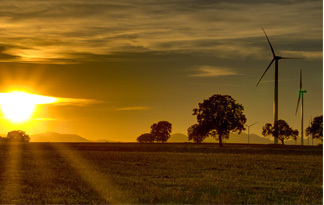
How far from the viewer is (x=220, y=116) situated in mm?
107625

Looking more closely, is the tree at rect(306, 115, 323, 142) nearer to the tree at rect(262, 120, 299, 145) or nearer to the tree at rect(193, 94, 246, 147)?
the tree at rect(262, 120, 299, 145)

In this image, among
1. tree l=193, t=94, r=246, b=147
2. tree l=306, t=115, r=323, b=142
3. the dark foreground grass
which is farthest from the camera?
tree l=306, t=115, r=323, b=142

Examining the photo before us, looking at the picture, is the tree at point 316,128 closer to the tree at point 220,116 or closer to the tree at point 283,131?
the tree at point 283,131

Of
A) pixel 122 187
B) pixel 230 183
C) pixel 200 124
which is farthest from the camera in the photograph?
pixel 200 124

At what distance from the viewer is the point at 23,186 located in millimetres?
26375

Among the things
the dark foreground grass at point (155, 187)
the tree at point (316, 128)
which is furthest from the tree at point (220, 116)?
the dark foreground grass at point (155, 187)

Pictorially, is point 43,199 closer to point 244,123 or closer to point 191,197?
point 191,197

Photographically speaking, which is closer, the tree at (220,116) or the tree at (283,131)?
the tree at (220,116)

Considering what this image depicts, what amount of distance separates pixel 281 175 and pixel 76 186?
1471 cm

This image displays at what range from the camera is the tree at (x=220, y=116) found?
107875mm

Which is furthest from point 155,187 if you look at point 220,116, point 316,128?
point 316,128

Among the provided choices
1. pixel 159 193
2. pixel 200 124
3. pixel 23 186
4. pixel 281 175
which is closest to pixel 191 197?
pixel 159 193

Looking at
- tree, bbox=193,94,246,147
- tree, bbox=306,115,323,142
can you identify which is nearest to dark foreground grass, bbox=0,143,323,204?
tree, bbox=193,94,246,147

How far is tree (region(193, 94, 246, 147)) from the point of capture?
108 metres
